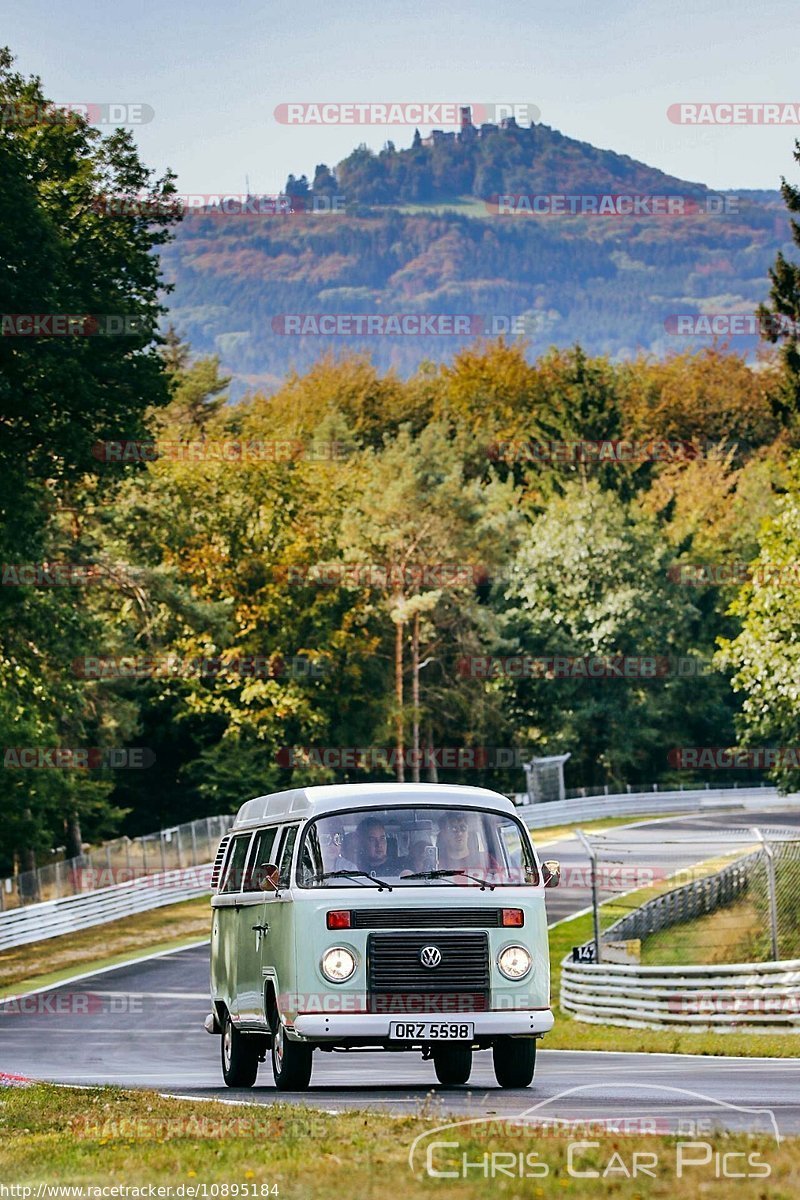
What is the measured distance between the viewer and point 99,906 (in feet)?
181

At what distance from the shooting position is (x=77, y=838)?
6600 cm

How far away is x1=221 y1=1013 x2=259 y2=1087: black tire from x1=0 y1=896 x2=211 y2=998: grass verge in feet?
82.3

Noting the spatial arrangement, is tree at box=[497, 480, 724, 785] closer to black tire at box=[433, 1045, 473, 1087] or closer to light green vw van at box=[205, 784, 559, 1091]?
black tire at box=[433, 1045, 473, 1087]

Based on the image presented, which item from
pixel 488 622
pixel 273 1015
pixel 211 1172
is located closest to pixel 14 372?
pixel 273 1015

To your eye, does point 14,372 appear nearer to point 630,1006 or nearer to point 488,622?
point 630,1006

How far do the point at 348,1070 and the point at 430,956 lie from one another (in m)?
6.78

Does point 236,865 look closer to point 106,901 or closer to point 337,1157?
point 337,1157

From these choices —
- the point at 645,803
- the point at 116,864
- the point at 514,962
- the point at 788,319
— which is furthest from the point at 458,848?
the point at 645,803

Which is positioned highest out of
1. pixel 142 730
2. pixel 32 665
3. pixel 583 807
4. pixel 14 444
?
pixel 14 444

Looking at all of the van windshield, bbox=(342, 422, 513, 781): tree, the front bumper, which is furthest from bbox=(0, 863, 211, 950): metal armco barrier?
the front bumper

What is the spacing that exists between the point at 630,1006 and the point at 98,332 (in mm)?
19283

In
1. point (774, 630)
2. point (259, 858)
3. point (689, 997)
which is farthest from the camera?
point (774, 630)

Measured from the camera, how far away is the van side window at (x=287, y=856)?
607 inches

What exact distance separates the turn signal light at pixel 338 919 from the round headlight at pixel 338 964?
16 centimetres
